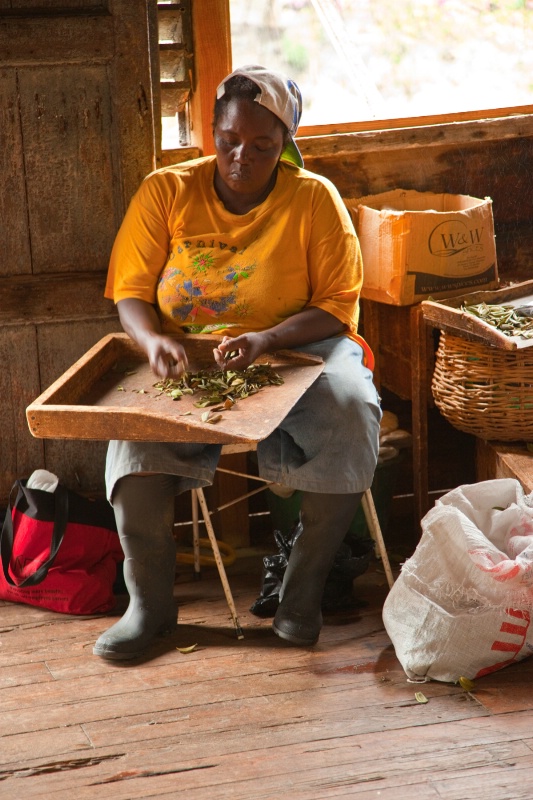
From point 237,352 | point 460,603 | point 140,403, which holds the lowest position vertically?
point 460,603

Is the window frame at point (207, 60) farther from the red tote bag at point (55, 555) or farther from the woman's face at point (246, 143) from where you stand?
the red tote bag at point (55, 555)

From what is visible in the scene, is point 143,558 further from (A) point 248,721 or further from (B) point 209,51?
(B) point 209,51

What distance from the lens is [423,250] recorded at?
333cm

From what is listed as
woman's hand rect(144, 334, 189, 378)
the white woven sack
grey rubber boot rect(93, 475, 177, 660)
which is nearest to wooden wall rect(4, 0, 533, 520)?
woman's hand rect(144, 334, 189, 378)

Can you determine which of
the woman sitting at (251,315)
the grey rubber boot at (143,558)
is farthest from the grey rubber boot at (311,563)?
the grey rubber boot at (143,558)

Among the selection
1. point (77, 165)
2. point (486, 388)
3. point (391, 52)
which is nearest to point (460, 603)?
point (486, 388)

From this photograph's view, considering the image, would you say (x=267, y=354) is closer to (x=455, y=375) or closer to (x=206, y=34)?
(x=455, y=375)

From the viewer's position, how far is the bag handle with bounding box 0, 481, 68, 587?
3.03m

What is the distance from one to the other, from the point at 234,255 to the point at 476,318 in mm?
793

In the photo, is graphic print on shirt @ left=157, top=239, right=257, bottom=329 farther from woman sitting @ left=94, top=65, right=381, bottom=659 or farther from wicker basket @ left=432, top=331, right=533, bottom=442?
wicker basket @ left=432, top=331, right=533, bottom=442

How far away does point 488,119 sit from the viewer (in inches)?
145

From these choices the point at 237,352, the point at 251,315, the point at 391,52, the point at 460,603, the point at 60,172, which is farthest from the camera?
the point at 391,52

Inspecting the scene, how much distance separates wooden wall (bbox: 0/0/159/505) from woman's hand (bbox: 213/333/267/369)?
0.79m

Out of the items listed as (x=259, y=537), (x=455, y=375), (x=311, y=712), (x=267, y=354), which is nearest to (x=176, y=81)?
(x=267, y=354)
